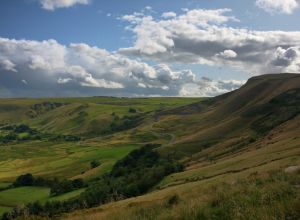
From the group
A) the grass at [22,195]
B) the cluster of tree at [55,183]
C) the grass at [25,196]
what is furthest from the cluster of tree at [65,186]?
Result: the grass at [22,195]

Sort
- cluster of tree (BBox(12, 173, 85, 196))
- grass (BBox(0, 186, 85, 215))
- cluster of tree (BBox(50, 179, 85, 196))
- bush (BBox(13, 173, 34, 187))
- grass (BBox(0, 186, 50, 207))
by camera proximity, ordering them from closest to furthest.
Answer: grass (BBox(0, 186, 85, 215)), grass (BBox(0, 186, 50, 207)), cluster of tree (BBox(50, 179, 85, 196)), cluster of tree (BBox(12, 173, 85, 196)), bush (BBox(13, 173, 34, 187))

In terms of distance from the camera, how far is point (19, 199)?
157 m

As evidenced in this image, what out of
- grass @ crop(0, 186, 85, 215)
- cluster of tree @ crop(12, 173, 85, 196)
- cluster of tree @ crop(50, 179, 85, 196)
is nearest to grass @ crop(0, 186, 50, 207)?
grass @ crop(0, 186, 85, 215)

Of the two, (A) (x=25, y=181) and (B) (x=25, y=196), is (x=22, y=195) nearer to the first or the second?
(B) (x=25, y=196)

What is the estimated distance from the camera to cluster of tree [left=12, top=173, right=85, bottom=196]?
15938 centimetres

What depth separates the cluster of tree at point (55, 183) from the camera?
159375 mm

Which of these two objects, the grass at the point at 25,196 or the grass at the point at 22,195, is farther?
the grass at the point at 22,195

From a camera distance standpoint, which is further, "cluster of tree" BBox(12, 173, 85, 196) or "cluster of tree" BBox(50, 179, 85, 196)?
"cluster of tree" BBox(12, 173, 85, 196)

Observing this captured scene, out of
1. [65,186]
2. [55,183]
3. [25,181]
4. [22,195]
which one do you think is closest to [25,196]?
[22,195]

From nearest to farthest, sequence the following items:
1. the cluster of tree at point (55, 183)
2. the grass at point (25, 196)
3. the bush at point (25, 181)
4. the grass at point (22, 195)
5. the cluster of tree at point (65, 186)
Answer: the grass at point (25, 196)
the grass at point (22, 195)
the cluster of tree at point (65, 186)
the cluster of tree at point (55, 183)
the bush at point (25, 181)

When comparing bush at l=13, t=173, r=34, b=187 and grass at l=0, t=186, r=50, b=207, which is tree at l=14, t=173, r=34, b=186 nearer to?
bush at l=13, t=173, r=34, b=187

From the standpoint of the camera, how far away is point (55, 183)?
177125 millimetres

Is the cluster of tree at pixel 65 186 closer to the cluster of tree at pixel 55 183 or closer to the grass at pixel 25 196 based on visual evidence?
the cluster of tree at pixel 55 183

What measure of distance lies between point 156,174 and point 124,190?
11.6 metres
